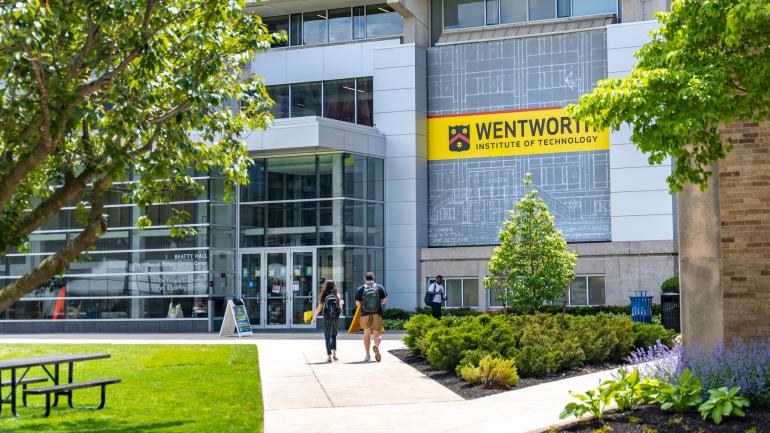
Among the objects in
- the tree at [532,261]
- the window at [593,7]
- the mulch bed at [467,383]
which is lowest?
the mulch bed at [467,383]

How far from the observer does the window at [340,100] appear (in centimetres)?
3916

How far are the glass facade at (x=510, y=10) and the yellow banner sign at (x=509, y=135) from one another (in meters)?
3.76

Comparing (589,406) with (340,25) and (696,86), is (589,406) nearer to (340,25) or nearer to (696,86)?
(696,86)

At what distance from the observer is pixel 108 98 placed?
41.7ft

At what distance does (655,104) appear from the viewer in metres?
9.96

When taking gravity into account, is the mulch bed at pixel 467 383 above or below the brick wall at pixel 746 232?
below

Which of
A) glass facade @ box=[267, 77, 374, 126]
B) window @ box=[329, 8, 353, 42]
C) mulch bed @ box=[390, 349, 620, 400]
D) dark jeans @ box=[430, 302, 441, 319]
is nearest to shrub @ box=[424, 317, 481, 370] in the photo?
mulch bed @ box=[390, 349, 620, 400]

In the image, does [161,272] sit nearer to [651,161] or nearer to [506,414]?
[506,414]

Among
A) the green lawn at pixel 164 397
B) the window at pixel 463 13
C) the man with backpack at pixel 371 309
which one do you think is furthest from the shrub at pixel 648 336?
the window at pixel 463 13

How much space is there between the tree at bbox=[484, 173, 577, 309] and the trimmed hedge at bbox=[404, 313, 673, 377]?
3.73 m

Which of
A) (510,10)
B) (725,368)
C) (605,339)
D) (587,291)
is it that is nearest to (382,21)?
(510,10)

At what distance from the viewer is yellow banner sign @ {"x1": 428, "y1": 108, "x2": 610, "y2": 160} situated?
118ft

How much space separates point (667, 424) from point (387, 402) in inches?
221

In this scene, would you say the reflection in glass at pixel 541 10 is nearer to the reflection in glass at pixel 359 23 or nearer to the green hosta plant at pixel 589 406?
the reflection in glass at pixel 359 23
